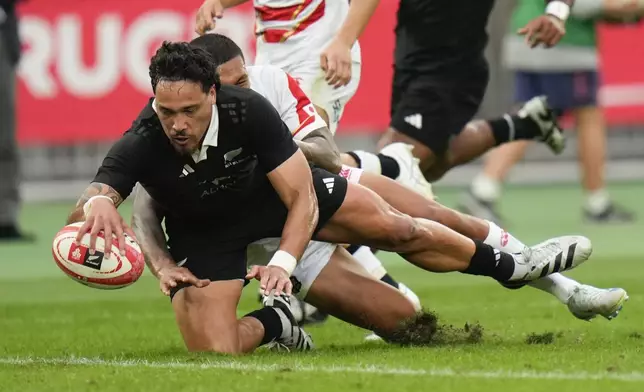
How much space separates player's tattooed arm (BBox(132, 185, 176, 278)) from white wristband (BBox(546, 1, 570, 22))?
2745 mm

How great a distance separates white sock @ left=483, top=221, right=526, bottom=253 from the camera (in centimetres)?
738

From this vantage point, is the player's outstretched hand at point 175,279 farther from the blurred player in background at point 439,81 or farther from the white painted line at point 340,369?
the blurred player in background at point 439,81

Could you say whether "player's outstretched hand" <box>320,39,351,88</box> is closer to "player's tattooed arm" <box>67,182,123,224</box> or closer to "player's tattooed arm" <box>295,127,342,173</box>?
"player's tattooed arm" <box>295,127,342,173</box>

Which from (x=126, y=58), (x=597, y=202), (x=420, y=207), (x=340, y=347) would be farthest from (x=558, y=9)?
(x=126, y=58)

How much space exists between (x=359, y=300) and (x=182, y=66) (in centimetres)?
153

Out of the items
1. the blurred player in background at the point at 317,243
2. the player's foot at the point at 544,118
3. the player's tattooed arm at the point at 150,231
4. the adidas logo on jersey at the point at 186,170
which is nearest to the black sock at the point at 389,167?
the blurred player in background at the point at 317,243

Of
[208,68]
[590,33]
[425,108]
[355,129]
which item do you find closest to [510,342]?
[208,68]

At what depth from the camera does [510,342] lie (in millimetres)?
6777

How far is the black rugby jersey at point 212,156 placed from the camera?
636 cm

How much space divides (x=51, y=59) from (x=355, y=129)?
310cm

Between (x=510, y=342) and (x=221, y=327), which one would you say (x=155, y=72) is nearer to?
(x=221, y=327)

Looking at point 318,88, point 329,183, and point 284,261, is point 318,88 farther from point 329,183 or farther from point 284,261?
point 284,261

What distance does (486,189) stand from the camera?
1220cm

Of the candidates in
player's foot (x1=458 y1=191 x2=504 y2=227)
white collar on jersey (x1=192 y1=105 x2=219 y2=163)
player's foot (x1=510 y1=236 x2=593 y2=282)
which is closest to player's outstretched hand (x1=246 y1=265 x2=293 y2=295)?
white collar on jersey (x1=192 y1=105 x2=219 y2=163)
